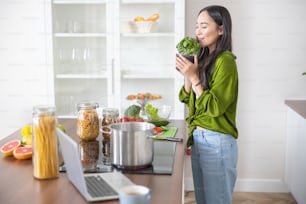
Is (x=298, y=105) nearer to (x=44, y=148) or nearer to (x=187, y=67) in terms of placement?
(x=187, y=67)

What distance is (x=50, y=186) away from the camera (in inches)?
60.1

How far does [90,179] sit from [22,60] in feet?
7.93

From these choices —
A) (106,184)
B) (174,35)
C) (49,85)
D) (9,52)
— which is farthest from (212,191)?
(9,52)

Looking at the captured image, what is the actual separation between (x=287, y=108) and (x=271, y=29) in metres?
0.69

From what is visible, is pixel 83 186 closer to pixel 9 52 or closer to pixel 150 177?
pixel 150 177

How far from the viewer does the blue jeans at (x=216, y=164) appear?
2.23 metres

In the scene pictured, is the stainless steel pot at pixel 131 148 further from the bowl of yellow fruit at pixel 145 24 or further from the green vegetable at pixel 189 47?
the bowl of yellow fruit at pixel 145 24

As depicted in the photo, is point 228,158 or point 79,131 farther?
point 228,158

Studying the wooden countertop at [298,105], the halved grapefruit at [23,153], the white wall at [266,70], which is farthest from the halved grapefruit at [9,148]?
the white wall at [266,70]

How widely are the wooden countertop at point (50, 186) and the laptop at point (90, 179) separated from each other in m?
0.03

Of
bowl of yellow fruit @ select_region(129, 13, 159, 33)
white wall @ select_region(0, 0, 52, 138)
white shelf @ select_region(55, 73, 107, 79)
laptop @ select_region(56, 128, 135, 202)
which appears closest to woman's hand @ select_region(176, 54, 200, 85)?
laptop @ select_region(56, 128, 135, 202)

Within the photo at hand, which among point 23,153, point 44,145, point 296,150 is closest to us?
point 44,145

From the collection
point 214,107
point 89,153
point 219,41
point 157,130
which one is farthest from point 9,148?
point 219,41

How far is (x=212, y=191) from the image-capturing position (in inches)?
88.0
